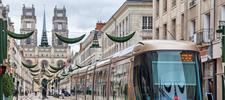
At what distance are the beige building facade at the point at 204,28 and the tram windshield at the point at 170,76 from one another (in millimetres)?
11549

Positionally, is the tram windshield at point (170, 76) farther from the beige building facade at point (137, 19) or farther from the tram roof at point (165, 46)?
the beige building facade at point (137, 19)

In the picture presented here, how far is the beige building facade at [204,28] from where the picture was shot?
3538cm

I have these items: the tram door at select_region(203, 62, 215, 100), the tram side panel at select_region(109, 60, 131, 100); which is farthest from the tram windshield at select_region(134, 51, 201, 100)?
the tram door at select_region(203, 62, 215, 100)

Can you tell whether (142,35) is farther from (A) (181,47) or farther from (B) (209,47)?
Answer: (A) (181,47)

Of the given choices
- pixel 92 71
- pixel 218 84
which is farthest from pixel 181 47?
pixel 218 84

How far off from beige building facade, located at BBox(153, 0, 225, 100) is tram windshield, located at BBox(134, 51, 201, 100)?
11.5 m

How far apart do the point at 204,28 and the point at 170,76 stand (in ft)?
61.8

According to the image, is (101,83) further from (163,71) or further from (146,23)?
(146,23)

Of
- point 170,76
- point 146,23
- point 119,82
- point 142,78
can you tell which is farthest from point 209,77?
point 146,23

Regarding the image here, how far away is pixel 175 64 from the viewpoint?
63.7 feet

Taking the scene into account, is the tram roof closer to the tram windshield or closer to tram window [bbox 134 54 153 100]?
the tram windshield

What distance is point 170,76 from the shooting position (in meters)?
19.3

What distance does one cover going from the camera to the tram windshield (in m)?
19.1

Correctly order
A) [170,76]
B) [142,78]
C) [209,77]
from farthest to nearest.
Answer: [209,77] < [142,78] < [170,76]
